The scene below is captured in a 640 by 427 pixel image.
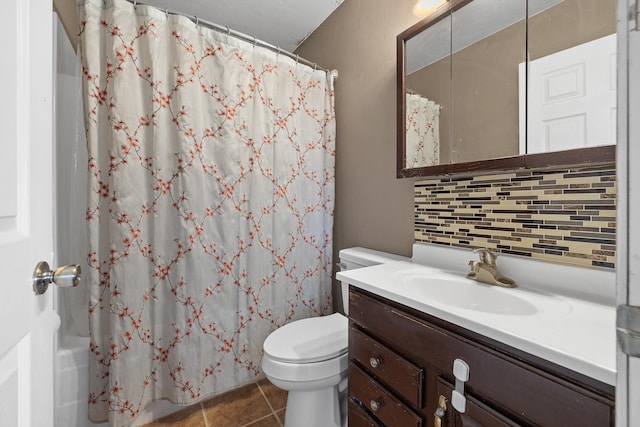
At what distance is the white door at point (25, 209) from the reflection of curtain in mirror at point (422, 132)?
1286 millimetres

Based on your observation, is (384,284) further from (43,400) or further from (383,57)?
(383,57)

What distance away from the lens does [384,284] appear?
954 millimetres

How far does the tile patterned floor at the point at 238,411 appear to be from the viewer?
143cm

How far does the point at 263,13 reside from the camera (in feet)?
6.09

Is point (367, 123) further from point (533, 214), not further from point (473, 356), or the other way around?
point (473, 356)

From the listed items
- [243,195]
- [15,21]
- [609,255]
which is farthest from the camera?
[243,195]

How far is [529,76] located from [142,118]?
157 cm

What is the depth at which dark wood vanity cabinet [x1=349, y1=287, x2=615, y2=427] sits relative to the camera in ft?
1.73

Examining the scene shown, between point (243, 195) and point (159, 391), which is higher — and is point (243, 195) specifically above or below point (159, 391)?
above

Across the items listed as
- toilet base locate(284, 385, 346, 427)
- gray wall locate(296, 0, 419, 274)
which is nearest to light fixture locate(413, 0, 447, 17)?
gray wall locate(296, 0, 419, 274)

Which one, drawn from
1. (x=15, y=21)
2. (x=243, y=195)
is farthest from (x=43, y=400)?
(x=243, y=195)

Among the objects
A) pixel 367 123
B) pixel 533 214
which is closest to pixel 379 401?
pixel 533 214

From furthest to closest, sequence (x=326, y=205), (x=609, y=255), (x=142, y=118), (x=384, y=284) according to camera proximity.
A: (x=326, y=205), (x=142, y=118), (x=384, y=284), (x=609, y=255)

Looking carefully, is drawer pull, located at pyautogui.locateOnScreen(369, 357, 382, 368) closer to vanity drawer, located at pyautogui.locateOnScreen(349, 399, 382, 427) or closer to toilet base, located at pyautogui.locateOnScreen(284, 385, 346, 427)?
vanity drawer, located at pyautogui.locateOnScreen(349, 399, 382, 427)
